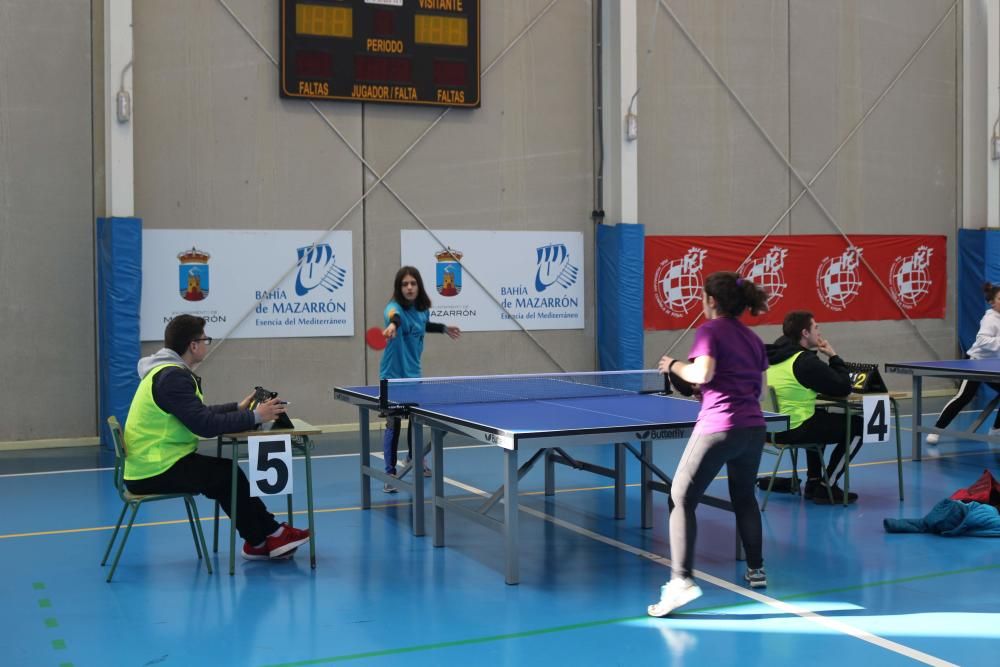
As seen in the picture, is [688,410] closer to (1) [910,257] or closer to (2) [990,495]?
(2) [990,495]

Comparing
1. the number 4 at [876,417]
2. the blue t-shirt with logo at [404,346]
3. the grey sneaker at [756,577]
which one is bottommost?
the grey sneaker at [756,577]

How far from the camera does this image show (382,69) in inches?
455

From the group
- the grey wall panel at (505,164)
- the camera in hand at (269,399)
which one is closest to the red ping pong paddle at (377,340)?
the camera in hand at (269,399)

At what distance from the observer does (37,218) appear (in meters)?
10.6

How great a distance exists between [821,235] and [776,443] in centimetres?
706

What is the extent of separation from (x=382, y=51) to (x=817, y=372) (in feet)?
19.9

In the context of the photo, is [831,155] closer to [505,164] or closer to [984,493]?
[505,164]

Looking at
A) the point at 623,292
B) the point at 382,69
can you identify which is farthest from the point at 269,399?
the point at 623,292

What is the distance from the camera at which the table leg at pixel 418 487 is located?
6.98m

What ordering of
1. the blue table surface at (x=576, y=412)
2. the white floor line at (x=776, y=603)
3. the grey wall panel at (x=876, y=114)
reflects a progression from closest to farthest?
the white floor line at (x=776, y=603)
the blue table surface at (x=576, y=412)
the grey wall panel at (x=876, y=114)

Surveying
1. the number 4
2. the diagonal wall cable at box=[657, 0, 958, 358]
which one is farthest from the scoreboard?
the number 4

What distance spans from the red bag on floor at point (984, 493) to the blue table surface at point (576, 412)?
A: 6.14ft

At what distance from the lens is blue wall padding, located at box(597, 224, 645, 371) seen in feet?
40.4

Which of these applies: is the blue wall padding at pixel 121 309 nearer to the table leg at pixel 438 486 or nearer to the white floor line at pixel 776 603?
the white floor line at pixel 776 603
